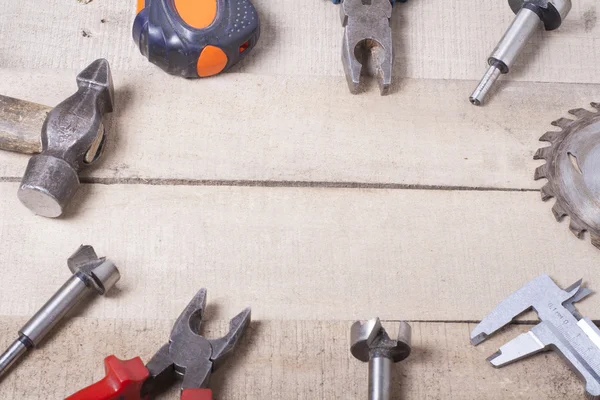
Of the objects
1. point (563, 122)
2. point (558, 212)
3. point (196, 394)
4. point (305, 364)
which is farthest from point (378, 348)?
point (563, 122)

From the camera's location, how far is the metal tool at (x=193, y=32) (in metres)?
1.08

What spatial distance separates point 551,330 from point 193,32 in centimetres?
62

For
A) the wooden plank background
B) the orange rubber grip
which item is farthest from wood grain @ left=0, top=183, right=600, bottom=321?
the orange rubber grip

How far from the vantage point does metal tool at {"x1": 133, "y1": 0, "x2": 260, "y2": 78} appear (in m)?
1.08

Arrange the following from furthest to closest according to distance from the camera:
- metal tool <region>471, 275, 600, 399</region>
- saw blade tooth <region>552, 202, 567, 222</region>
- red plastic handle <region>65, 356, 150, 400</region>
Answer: saw blade tooth <region>552, 202, 567, 222</region>
metal tool <region>471, 275, 600, 399</region>
red plastic handle <region>65, 356, 150, 400</region>

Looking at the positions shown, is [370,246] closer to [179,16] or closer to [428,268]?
[428,268]

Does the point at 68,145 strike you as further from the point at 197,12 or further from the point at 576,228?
the point at 576,228

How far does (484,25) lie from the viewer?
124cm

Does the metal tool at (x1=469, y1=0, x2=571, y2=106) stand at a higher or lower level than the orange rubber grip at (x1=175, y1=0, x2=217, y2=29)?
lower

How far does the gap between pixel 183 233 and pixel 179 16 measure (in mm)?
298

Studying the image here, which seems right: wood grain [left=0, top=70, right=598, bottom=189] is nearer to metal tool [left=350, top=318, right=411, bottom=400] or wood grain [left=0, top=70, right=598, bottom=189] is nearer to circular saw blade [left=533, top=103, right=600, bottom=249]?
circular saw blade [left=533, top=103, right=600, bottom=249]

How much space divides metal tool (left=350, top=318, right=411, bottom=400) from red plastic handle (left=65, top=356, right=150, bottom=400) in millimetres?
210

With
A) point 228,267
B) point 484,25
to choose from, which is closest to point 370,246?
point 228,267

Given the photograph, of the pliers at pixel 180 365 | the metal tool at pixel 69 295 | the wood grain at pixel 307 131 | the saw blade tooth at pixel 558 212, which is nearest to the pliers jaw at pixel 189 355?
the pliers at pixel 180 365
